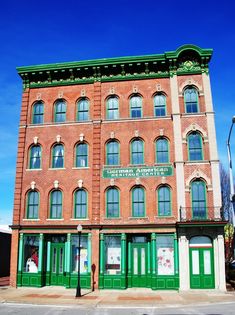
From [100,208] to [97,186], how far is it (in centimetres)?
148

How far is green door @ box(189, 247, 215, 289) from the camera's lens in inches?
851

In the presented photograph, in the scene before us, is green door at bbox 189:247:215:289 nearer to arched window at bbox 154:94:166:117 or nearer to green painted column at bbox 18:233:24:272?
arched window at bbox 154:94:166:117

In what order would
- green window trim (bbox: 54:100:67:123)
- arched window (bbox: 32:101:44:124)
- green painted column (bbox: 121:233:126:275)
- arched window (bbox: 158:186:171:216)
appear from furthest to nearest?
arched window (bbox: 32:101:44:124) < green window trim (bbox: 54:100:67:123) < arched window (bbox: 158:186:171:216) < green painted column (bbox: 121:233:126:275)

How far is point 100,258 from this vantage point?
22875mm

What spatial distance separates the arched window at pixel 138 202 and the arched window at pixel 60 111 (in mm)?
7588

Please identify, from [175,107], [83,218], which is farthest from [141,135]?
[83,218]

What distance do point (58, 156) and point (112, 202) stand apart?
517 cm

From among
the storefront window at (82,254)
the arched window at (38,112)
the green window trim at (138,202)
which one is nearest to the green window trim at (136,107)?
the green window trim at (138,202)

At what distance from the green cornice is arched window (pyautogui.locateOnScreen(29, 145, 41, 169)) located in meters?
4.86

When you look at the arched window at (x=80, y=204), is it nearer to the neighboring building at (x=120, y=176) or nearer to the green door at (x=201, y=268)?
the neighboring building at (x=120, y=176)

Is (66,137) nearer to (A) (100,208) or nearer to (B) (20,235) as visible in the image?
(A) (100,208)

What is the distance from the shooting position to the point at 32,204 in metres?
25.0

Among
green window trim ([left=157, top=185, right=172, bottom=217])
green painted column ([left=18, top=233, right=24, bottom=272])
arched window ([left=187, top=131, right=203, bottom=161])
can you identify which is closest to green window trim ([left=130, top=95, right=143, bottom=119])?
arched window ([left=187, top=131, right=203, bottom=161])

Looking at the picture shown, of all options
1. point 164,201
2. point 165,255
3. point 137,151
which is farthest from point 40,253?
point 137,151
